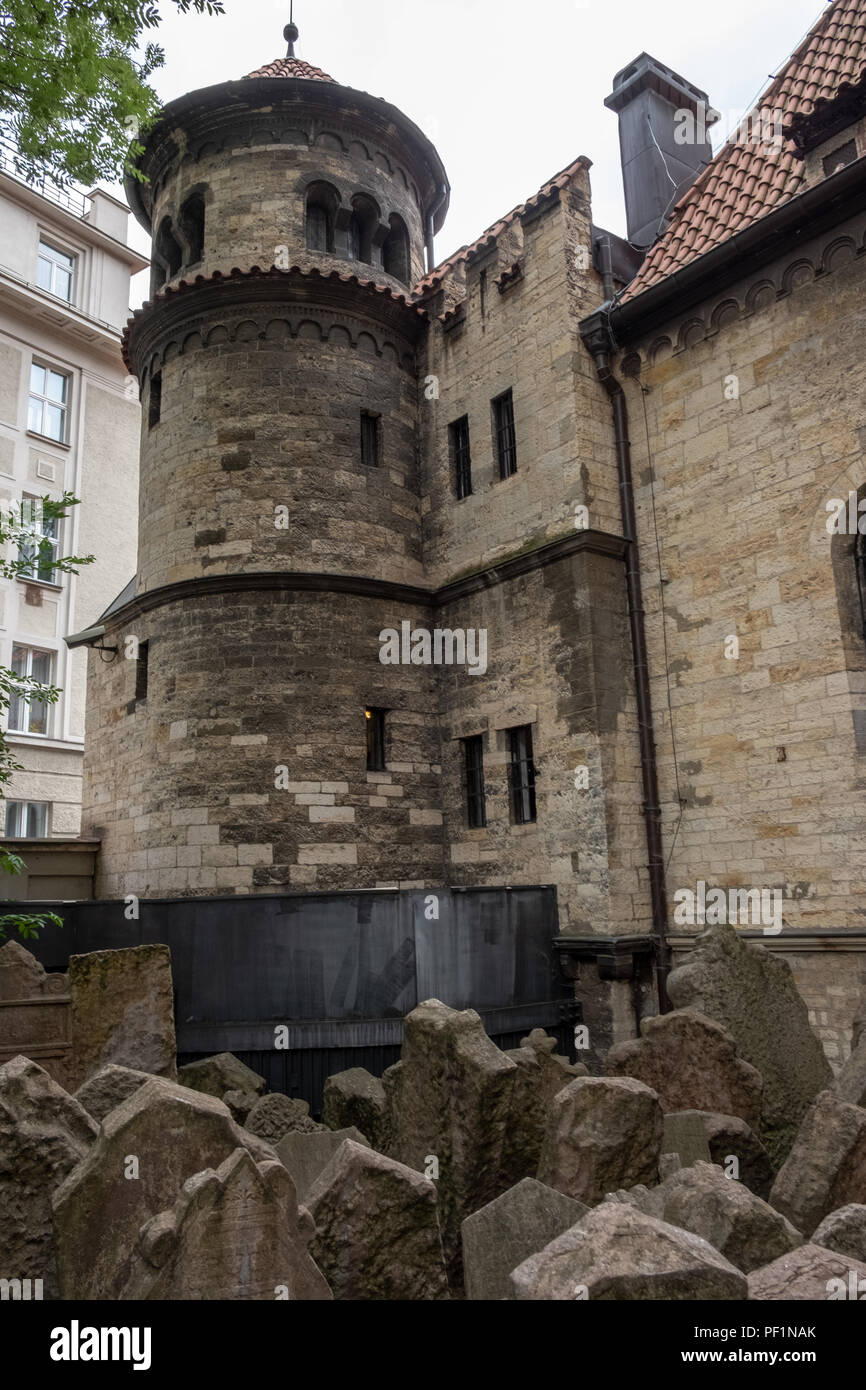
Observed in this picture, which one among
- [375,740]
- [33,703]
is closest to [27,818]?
[33,703]

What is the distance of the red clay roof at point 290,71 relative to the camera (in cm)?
1519

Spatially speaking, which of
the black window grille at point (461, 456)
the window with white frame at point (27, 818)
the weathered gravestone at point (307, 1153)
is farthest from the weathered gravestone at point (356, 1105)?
the window with white frame at point (27, 818)

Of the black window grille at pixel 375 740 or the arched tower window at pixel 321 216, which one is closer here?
the black window grille at pixel 375 740

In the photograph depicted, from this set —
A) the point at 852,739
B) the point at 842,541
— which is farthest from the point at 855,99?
the point at 852,739

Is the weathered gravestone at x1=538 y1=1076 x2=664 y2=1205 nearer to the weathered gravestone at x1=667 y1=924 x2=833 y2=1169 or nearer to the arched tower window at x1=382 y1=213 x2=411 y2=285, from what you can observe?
the weathered gravestone at x1=667 y1=924 x2=833 y2=1169

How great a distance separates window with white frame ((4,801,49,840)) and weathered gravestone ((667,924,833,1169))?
2073 cm

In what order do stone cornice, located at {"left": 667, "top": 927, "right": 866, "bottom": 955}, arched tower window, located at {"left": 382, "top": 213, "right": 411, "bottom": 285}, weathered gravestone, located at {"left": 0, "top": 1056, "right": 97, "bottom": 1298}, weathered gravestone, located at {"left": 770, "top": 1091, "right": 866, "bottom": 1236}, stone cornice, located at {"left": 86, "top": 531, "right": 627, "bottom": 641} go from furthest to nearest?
arched tower window, located at {"left": 382, "top": 213, "right": 411, "bottom": 285}
stone cornice, located at {"left": 86, "top": 531, "right": 627, "bottom": 641}
stone cornice, located at {"left": 667, "top": 927, "right": 866, "bottom": 955}
weathered gravestone, located at {"left": 770, "top": 1091, "right": 866, "bottom": 1236}
weathered gravestone, located at {"left": 0, "top": 1056, "right": 97, "bottom": 1298}

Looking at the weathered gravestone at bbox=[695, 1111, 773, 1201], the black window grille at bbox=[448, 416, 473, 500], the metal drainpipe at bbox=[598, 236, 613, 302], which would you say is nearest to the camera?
the weathered gravestone at bbox=[695, 1111, 773, 1201]

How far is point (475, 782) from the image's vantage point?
12953 mm

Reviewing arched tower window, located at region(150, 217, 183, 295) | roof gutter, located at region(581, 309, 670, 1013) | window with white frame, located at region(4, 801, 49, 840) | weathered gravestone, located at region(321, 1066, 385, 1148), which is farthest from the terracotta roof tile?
window with white frame, located at region(4, 801, 49, 840)

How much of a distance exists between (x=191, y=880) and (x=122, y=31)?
8804 mm

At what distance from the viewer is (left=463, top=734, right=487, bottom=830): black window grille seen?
503 inches

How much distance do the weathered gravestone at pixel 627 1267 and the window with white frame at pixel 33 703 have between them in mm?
22940

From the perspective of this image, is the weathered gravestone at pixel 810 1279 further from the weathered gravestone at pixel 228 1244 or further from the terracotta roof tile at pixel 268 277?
the terracotta roof tile at pixel 268 277
